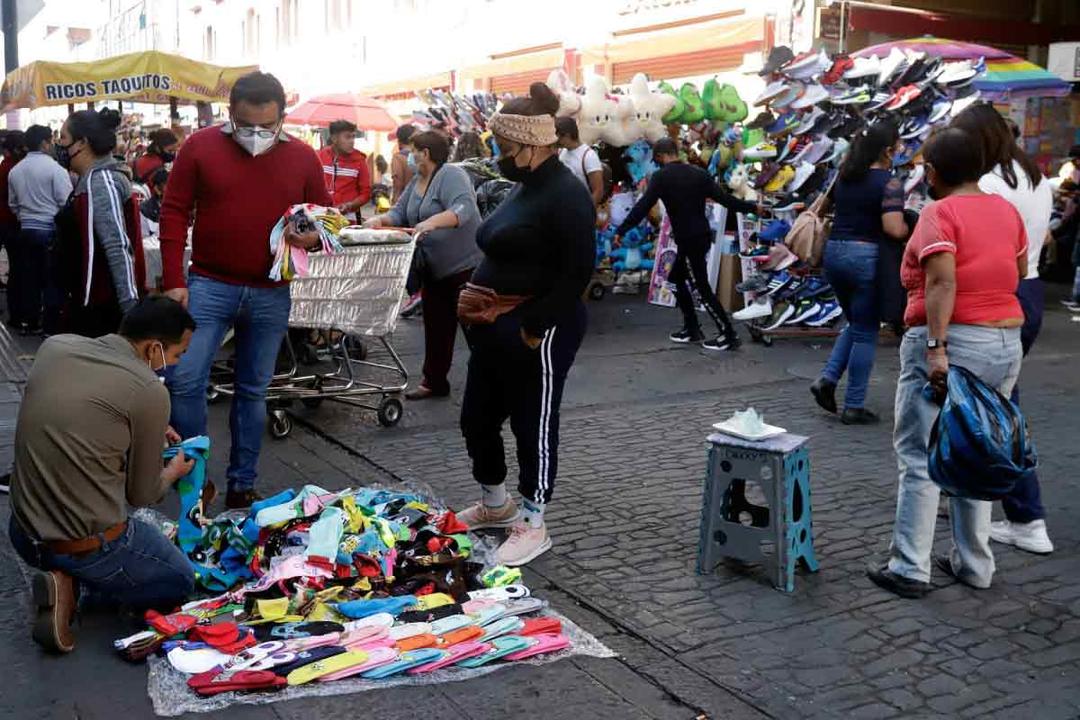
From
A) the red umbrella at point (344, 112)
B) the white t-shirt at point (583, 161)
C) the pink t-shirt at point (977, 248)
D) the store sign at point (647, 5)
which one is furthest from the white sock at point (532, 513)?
the store sign at point (647, 5)

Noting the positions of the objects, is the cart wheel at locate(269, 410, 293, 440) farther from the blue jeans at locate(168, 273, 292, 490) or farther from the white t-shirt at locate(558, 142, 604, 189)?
the white t-shirt at locate(558, 142, 604, 189)

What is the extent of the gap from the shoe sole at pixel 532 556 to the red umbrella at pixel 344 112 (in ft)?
41.0

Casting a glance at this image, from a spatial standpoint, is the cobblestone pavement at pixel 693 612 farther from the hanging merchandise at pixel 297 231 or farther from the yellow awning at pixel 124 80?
the yellow awning at pixel 124 80

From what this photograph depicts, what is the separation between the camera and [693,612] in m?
4.33

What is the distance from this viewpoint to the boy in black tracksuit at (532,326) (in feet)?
14.9

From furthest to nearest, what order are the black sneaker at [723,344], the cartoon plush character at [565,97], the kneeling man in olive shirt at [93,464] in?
the cartoon plush character at [565,97], the black sneaker at [723,344], the kneeling man in olive shirt at [93,464]

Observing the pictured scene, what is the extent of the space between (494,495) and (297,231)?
1.46 metres

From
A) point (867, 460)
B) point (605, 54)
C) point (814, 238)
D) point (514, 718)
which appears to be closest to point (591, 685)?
point (514, 718)

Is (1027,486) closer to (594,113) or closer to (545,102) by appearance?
(545,102)

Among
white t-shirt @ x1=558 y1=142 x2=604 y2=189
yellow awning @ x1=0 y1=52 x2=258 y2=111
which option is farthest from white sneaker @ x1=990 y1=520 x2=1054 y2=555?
yellow awning @ x1=0 y1=52 x2=258 y2=111

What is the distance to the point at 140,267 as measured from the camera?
588cm

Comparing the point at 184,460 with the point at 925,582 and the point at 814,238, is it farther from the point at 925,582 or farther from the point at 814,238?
the point at 814,238

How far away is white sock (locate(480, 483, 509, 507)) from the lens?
5094 millimetres

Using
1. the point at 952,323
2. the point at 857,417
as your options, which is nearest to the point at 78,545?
the point at 952,323
